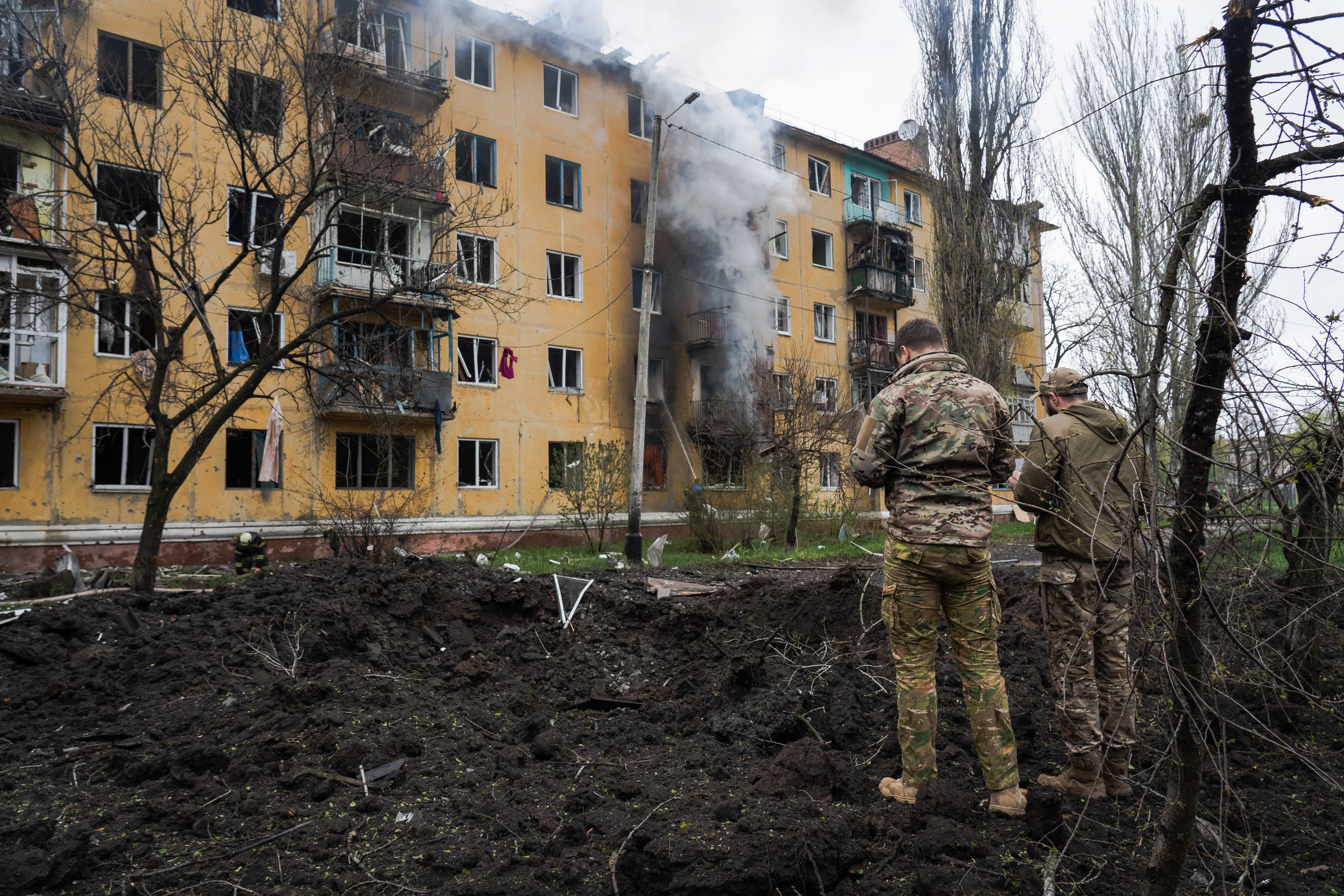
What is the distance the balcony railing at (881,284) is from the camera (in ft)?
97.2

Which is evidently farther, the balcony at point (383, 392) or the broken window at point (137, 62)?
the broken window at point (137, 62)

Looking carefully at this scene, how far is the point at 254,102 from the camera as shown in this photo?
9695 mm

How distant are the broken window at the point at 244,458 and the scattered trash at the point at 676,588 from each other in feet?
36.2

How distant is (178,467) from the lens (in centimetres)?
916

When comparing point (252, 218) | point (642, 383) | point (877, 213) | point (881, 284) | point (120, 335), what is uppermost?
point (877, 213)

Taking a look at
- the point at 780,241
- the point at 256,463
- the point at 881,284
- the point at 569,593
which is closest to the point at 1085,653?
the point at 569,593

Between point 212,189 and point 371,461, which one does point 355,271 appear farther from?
point 212,189

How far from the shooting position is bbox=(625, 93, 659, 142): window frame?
24391 millimetres

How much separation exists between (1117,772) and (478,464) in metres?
18.2

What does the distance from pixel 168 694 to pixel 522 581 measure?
3456 mm

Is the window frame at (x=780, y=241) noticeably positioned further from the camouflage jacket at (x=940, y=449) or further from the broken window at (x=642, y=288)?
the camouflage jacket at (x=940, y=449)

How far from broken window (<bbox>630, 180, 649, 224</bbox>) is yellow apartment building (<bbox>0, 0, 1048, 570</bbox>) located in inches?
3.1

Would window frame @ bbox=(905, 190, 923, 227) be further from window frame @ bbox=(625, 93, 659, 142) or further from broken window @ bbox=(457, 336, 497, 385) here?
broken window @ bbox=(457, 336, 497, 385)

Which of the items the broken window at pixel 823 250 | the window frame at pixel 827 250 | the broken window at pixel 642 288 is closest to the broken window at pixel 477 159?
the broken window at pixel 642 288
